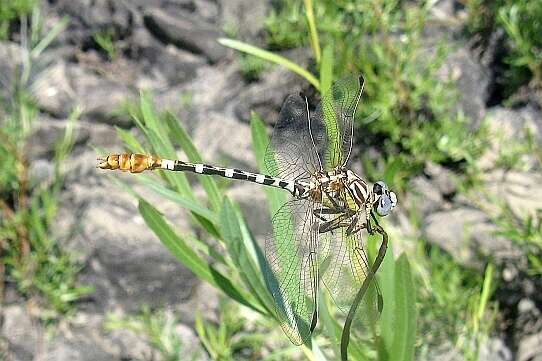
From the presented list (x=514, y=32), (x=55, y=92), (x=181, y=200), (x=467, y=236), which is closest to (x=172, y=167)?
(x=181, y=200)

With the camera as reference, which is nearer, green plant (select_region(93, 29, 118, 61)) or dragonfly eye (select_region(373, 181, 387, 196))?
dragonfly eye (select_region(373, 181, 387, 196))

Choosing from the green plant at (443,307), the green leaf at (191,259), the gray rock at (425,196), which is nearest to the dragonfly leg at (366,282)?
the green leaf at (191,259)

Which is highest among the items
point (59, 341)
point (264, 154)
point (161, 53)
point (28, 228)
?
point (161, 53)

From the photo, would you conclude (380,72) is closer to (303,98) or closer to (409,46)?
(409,46)

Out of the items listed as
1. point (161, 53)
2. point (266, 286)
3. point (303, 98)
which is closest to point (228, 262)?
point (266, 286)

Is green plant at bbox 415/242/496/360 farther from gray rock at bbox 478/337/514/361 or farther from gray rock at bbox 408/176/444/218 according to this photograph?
gray rock at bbox 408/176/444/218

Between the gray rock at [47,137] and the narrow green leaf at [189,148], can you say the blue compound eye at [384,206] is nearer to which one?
the narrow green leaf at [189,148]

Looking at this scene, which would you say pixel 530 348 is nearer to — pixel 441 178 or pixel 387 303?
pixel 441 178

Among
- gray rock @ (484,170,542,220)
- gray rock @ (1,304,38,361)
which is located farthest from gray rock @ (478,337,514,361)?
gray rock @ (1,304,38,361)

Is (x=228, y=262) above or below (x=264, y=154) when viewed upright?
below
